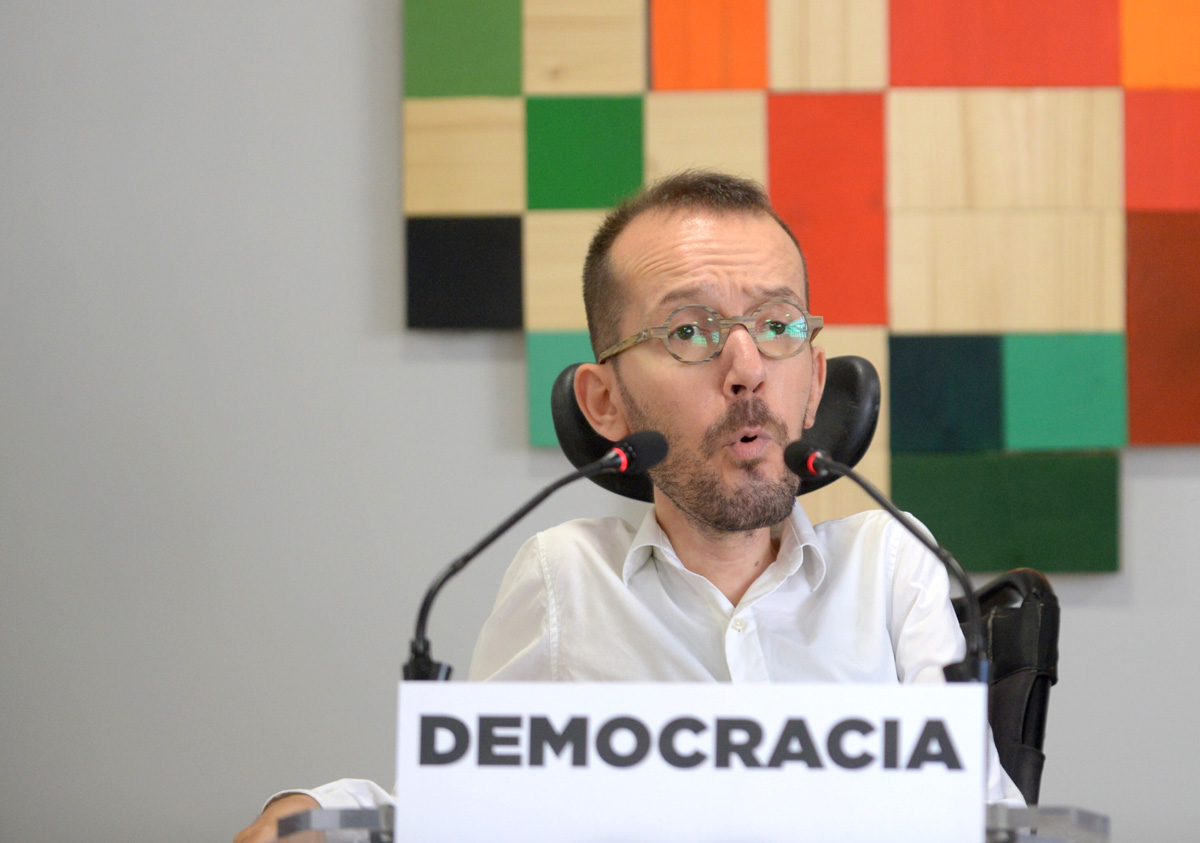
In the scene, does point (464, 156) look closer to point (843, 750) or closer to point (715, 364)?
point (715, 364)

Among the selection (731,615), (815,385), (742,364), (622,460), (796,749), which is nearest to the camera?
(796,749)

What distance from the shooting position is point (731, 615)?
47.9 inches

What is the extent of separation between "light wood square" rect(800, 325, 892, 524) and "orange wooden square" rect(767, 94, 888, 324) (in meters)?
0.03

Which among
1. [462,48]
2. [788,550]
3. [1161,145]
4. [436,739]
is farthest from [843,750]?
[1161,145]

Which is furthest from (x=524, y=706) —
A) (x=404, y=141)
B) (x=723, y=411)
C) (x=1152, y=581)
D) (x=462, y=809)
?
(x=1152, y=581)

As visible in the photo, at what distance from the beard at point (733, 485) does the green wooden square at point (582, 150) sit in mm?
1046

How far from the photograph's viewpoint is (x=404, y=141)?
214 centimetres

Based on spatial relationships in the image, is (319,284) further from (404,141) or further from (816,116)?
(816,116)

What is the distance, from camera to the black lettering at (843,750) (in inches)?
26.3

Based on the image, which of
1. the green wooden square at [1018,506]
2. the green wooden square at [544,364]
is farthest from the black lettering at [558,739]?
the green wooden square at [1018,506]

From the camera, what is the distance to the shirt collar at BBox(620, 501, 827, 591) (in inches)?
49.0

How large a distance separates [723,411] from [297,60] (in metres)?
1.53

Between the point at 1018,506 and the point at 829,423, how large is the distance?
97cm

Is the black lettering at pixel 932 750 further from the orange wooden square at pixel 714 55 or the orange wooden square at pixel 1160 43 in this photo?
the orange wooden square at pixel 1160 43
